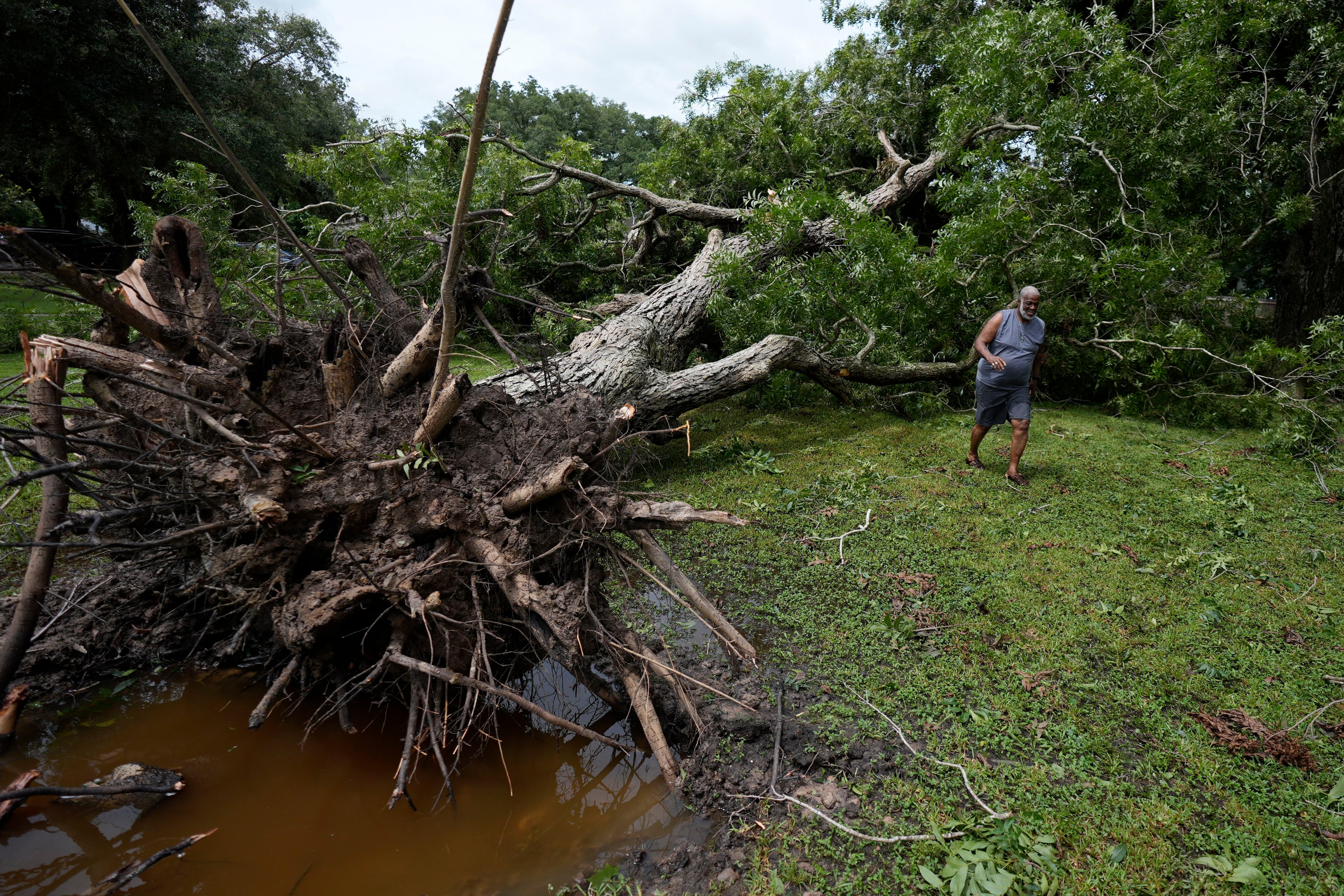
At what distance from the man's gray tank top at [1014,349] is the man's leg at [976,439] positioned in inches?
16.5

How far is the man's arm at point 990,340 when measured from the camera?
4.92m

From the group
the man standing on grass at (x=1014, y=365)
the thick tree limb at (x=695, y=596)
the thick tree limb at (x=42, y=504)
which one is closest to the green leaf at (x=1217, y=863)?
the thick tree limb at (x=695, y=596)

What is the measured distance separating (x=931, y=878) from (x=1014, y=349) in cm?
412

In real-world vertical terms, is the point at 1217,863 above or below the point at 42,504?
below

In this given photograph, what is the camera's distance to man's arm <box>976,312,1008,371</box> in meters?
4.92

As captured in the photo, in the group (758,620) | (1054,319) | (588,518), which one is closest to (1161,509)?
(1054,319)

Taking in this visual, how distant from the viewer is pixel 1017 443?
4996mm

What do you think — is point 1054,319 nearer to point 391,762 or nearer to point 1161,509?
point 1161,509

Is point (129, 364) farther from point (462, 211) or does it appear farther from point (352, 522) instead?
point (462, 211)

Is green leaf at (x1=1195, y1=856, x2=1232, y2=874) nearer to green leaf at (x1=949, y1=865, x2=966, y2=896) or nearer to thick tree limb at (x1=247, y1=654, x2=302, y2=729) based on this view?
green leaf at (x1=949, y1=865, x2=966, y2=896)

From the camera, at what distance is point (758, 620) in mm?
3506

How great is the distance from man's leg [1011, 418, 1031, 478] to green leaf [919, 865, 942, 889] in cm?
376

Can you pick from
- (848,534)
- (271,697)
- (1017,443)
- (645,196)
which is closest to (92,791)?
(271,697)

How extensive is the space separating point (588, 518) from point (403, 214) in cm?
576
